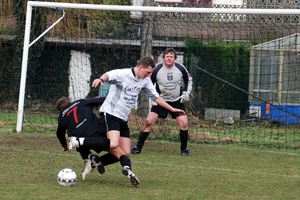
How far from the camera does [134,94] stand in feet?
30.7

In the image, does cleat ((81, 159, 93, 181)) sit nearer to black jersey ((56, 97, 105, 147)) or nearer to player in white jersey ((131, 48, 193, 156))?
black jersey ((56, 97, 105, 147))

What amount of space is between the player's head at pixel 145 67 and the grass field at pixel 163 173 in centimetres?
137

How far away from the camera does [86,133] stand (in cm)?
905

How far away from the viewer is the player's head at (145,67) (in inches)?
358

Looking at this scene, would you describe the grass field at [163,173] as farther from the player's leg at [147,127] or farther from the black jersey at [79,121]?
the black jersey at [79,121]

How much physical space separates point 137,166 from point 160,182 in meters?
1.60

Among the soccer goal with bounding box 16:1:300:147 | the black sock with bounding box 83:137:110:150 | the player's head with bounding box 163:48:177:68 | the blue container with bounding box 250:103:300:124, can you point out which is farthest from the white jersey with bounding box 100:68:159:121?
→ the blue container with bounding box 250:103:300:124

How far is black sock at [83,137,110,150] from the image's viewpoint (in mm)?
8883

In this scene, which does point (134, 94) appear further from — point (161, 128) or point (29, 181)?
point (161, 128)

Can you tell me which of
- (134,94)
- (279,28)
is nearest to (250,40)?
(279,28)

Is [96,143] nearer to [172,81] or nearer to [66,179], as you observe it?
[66,179]

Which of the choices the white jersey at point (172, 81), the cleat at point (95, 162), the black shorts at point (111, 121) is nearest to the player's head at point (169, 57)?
the white jersey at point (172, 81)

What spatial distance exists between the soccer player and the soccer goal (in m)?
5.57

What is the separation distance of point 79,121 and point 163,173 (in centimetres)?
174
